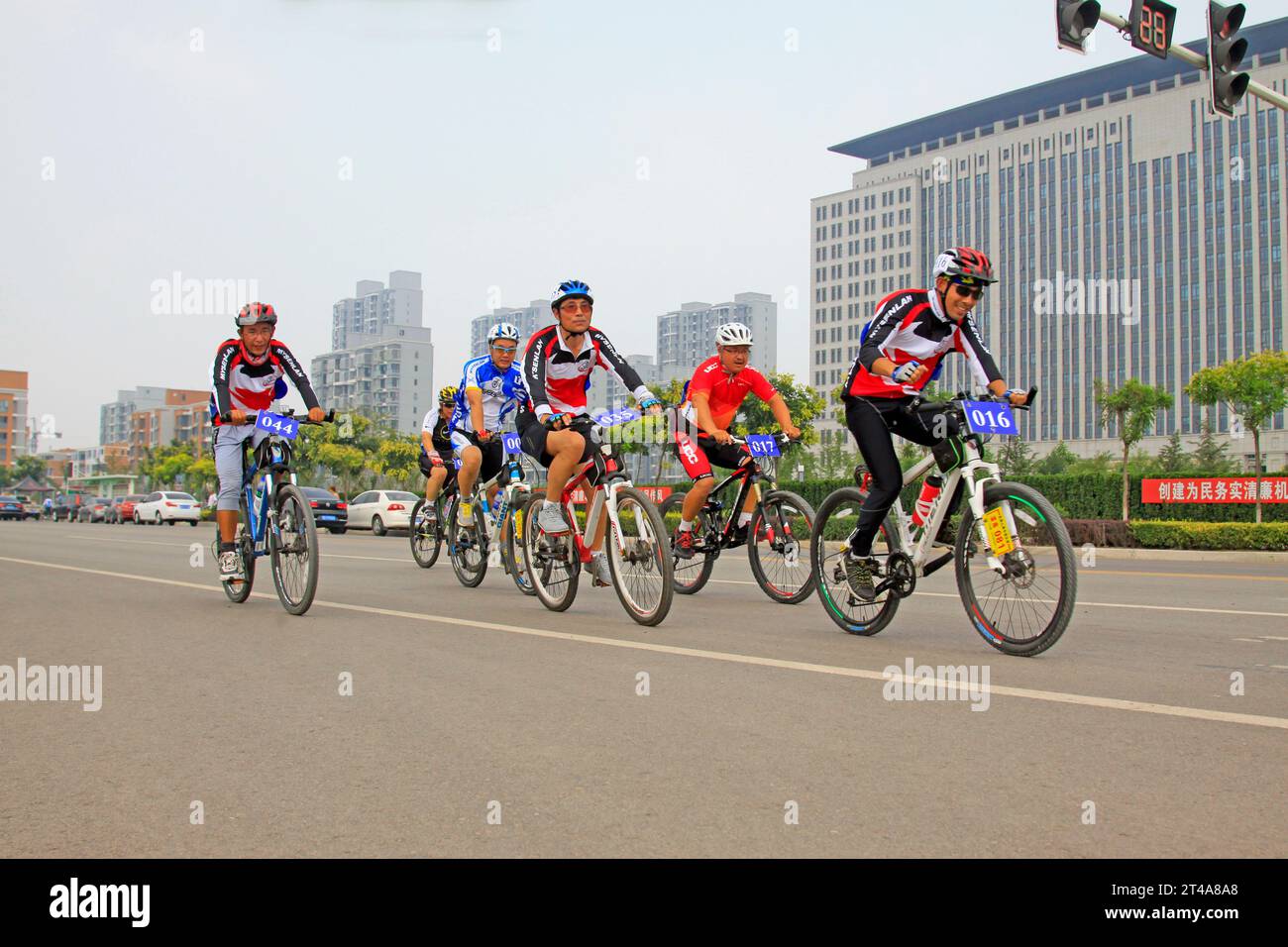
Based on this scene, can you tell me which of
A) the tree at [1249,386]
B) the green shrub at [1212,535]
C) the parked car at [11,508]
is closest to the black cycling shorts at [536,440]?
the green shrub at [1212,535]

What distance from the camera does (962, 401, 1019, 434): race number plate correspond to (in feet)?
19.3

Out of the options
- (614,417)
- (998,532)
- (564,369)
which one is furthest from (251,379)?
(998,532)

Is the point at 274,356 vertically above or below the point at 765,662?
above

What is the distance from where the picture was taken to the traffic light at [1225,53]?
1239 cm

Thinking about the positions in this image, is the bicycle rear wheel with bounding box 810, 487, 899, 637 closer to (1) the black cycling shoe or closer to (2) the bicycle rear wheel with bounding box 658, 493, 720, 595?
(1) the black cycling shoe

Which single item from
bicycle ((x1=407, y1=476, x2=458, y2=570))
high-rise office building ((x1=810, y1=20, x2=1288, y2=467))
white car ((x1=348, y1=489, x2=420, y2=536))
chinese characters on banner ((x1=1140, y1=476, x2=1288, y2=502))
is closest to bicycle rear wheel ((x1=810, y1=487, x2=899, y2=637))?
bicycle ((x1=407, y1=476, x2=458, y2=570))

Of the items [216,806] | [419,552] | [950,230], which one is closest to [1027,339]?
[950,230]

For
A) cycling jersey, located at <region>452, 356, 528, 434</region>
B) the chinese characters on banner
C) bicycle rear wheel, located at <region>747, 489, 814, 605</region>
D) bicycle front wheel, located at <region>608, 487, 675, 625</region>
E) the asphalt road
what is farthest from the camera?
the chinese characters on banner

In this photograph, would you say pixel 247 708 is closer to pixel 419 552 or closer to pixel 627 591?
pixel 627 591

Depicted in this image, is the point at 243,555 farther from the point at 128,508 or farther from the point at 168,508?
the point at 128,508

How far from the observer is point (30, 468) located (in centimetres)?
15175

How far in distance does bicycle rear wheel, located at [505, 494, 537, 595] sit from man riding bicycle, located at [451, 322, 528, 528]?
3.83 feet
